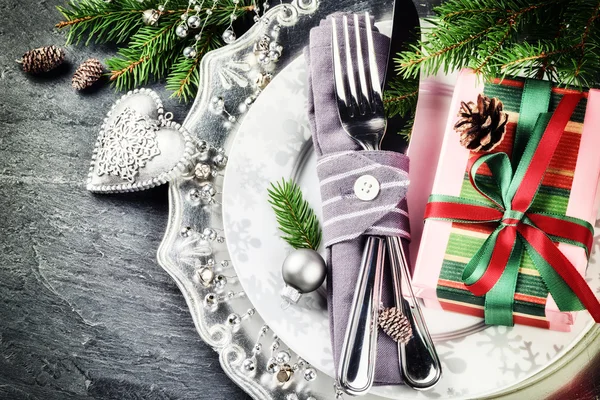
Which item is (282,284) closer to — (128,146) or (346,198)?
(346,198)

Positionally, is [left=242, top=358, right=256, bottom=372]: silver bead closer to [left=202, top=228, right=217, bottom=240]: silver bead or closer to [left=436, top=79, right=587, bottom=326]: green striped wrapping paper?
[left=202, top=228, right=217, bottom=240]: silver bead

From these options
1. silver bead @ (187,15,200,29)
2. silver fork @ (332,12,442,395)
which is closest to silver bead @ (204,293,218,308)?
silver fork @ (332,12,442,395)

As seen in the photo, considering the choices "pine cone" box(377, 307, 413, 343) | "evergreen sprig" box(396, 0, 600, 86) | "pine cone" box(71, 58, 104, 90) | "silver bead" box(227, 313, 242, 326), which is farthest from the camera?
"pine cone" box(71, 58, 104, 90)

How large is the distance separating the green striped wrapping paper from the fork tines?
0.50ft

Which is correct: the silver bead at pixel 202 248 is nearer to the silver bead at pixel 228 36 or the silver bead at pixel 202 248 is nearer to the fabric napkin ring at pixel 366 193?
the fabric napkin ring at pixel 366 193

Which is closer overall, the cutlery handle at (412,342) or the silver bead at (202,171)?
the cutlery handle at (412,342)

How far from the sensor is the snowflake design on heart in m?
0.94

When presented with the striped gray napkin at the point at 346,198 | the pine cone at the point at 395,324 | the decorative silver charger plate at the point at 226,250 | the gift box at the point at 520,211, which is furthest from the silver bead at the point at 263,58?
the pine cone at the point at 395,324

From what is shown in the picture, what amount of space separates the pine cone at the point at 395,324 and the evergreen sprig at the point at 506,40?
1.06 ft

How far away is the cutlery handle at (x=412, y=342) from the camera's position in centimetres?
82

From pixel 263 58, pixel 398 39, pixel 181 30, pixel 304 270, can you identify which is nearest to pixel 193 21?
pixel 181 30

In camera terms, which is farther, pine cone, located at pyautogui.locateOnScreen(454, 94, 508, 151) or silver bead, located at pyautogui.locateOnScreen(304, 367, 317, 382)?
silver bead, located at pyautogui.locateOnScreen(304, 367, 317, 382)

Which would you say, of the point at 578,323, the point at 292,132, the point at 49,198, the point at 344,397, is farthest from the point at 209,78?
the point at 578,323

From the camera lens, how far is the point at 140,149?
937mm
